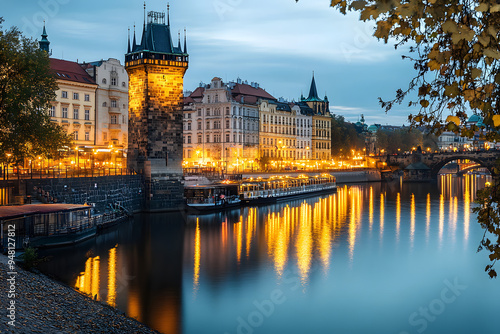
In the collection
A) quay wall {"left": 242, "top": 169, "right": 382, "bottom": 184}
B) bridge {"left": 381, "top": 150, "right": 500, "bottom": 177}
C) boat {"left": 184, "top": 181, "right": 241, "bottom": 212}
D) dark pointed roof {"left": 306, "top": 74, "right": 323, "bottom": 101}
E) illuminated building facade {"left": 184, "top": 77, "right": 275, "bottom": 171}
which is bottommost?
boat {"left": 184, "top": 181, "right": 241, "bottom": 212}

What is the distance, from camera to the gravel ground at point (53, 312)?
1404 cm

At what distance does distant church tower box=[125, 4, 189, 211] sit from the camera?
4369cm

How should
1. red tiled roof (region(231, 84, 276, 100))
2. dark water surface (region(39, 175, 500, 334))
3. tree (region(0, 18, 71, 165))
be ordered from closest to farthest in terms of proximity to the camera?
1. dark water surface (region(39, 175, 500, 334))
2. tree (region(0, 18, 71, 165))
3. red tiled roof (region(231, 84, 276, 100))

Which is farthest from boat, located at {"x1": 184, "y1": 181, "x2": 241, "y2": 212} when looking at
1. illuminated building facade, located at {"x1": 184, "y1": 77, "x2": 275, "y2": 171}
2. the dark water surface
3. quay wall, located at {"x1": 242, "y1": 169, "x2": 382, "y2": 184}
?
quay wall, located at {"x1": 242, "y1": 169, "x2": 382, "y2": 184}

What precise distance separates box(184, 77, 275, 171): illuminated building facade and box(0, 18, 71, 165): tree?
48818 mm

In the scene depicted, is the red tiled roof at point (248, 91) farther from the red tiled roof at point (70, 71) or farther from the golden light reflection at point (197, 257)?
the golden light reflection at point (197, 257)

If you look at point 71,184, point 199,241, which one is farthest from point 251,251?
point 71,184

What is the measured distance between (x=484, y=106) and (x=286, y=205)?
178 ft

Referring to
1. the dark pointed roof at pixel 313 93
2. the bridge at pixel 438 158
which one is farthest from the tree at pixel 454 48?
the dark pointed roof at pixel 313 93

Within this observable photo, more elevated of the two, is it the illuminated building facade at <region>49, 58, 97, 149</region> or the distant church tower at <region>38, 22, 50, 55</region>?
the distant church tower at <region>38, 22, 50, 55</region>

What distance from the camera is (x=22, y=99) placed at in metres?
32.0

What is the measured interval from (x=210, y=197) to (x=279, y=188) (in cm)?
1621

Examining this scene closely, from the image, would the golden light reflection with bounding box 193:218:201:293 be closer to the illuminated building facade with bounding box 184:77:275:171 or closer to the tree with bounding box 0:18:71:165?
the tree with bounding box 0:18:71:165

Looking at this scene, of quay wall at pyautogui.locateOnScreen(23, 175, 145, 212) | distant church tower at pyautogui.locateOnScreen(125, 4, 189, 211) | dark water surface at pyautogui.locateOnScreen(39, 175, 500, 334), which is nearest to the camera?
dark water surface at pyautogui.locateOnScreen(39, 175, 500, 334)
